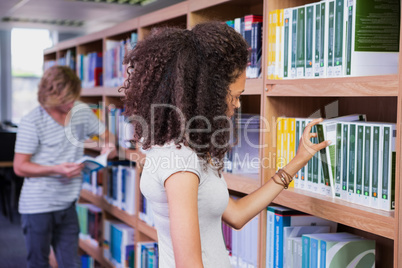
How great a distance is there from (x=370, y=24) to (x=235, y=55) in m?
0.49

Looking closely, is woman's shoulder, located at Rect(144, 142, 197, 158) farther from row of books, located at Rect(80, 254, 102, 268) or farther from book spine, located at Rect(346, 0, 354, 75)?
row of books, located at Rect(80, 254, 102, 268)

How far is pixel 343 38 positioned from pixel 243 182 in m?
0.73

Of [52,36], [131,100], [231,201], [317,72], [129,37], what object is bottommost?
[231,201]

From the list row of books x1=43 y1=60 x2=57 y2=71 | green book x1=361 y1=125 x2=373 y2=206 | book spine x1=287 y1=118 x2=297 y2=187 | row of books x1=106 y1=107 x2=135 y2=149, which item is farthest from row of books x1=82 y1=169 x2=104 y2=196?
green book x1=361 y1=125 x2=373 y2=206

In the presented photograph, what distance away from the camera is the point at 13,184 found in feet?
19.0

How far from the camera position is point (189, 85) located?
47.3 inches

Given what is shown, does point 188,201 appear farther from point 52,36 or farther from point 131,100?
point 52,36

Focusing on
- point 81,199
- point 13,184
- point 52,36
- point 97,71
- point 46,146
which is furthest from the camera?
point 52,36

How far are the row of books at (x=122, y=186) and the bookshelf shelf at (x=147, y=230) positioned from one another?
16 centimetres

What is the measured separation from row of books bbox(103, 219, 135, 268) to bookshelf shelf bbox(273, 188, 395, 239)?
4.98 ft

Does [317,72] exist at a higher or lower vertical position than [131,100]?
higher

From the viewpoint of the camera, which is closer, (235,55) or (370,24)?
(235,55)

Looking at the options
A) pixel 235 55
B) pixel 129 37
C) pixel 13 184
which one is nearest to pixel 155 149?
pixel 235 55

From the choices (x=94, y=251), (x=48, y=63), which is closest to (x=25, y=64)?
(x=48, y=63)
